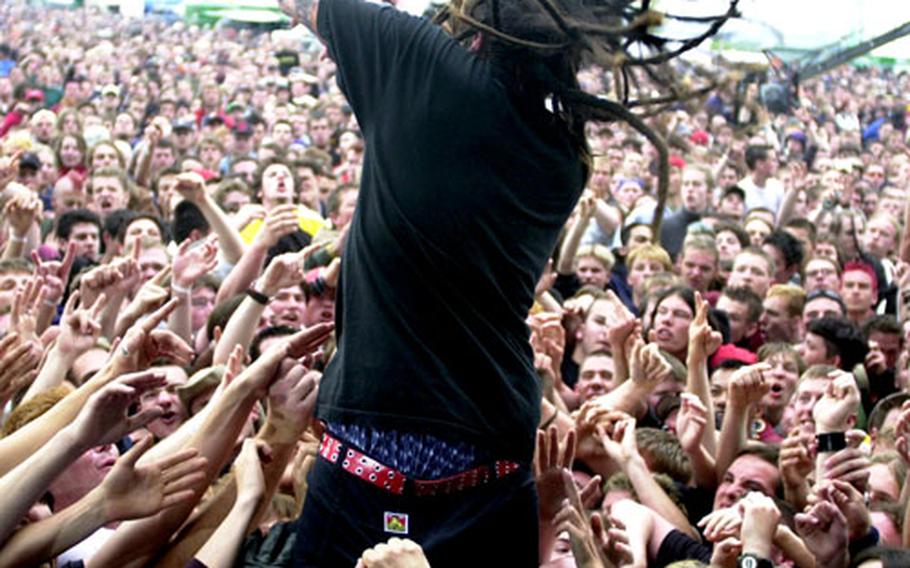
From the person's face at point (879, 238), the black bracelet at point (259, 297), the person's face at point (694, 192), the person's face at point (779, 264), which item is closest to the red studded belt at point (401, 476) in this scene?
the black bracelet at point (259, 297)

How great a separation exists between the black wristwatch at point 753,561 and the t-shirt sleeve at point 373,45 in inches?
56.8

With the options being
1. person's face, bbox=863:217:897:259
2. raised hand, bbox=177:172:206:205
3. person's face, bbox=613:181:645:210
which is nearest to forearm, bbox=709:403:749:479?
raised hand, bbox=177:172:206:205

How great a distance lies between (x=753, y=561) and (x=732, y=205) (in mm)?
8337

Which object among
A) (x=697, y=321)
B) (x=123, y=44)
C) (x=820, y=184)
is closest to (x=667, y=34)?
(x=697, y=321)

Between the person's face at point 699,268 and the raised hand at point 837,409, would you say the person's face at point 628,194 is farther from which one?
the raised hand at point 837,409

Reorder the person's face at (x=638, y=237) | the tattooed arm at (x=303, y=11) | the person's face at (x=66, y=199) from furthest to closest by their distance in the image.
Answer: the person's face at (x=66, y=199), the person's face at (x=638, y=237), the tattooed arm at (x=303, y=11)

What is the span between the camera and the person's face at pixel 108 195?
9.82 m

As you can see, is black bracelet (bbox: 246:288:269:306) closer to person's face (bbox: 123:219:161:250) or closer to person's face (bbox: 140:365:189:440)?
person's face (bbox: 140:365:189:440)

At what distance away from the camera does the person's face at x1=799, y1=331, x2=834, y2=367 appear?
736 cm

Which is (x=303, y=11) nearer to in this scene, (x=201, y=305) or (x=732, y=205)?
(x=201, y=305)

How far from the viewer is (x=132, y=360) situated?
13.6ft

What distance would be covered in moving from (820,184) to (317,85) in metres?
9.72

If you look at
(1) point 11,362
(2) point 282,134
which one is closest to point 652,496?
(1) point 11,362

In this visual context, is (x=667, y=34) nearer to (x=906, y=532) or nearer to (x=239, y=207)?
(x=906, y=532)
